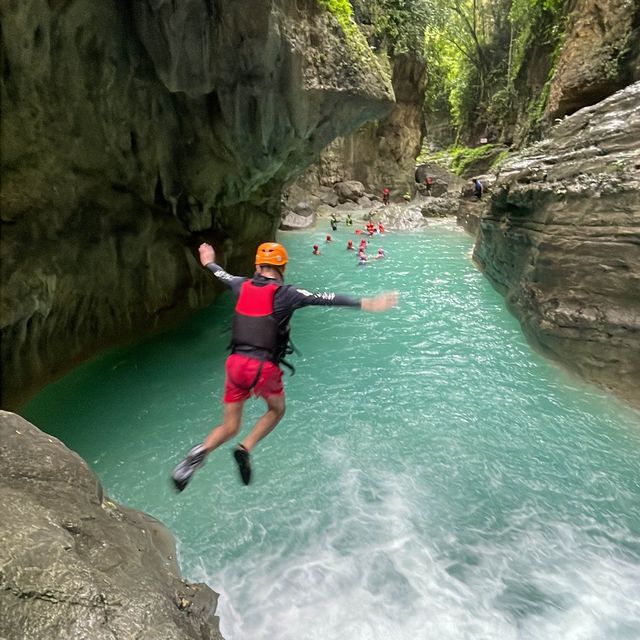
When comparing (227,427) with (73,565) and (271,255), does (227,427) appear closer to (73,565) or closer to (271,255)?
(271,255)

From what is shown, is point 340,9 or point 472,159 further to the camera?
point 472,159

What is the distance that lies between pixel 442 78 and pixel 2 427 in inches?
1819

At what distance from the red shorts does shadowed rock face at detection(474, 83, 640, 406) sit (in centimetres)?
662

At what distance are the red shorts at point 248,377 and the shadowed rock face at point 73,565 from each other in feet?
4.16

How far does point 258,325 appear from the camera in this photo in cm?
386

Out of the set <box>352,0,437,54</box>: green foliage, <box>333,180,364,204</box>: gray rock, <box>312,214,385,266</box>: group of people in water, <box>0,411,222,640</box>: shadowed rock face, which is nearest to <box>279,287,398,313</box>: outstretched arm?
<box>0,411,222,640</box>: shadowed rock face

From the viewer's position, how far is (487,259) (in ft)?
47.5

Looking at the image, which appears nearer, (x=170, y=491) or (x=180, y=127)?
(x=170, y=491)

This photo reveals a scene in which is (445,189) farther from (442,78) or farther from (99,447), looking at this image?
(99,447)

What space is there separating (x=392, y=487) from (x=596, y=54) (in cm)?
1915

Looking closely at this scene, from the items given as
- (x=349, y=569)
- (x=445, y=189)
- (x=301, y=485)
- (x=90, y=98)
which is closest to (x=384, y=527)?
(x=349, y=569)

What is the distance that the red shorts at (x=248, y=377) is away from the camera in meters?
3.84

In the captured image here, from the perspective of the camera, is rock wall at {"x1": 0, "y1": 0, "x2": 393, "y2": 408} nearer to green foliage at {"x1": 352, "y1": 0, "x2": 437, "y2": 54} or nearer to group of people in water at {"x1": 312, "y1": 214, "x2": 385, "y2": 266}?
group of people in water at {"x1": 312, "y1": 214, "x2": 385, "y2": 266}

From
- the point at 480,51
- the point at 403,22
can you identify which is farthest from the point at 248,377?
the point at 480,51
